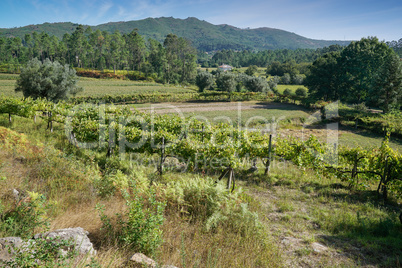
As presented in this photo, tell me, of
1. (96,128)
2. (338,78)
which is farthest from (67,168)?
(338,78)

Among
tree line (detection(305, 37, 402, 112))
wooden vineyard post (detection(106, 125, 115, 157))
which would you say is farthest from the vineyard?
tree line (detection(305, 37, 402, 112))

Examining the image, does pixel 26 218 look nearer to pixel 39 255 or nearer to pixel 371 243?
pixel 39 255

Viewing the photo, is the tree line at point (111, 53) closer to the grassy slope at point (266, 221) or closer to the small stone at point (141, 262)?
the grassy slope at point (266, 221)

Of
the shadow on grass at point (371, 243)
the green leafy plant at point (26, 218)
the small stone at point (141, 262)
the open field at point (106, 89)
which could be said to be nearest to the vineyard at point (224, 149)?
the shadow on grass at point (371, 243)

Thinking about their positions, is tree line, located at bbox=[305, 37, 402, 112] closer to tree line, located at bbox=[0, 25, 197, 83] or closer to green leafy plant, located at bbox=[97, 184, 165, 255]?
green leafy plant, located at bbox=[97, 184, 165, 255]

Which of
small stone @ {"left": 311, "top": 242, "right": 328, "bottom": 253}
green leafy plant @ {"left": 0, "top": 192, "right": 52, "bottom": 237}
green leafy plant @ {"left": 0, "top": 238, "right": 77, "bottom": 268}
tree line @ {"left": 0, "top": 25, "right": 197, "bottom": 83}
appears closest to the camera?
green leafy plant @ {"left": 0, "top": 238, "right": 77, "bottom": 268}

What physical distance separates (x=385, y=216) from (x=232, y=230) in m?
5.55

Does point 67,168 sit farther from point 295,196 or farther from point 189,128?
point 295,196

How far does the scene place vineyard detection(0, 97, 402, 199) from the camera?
9004 millimetres

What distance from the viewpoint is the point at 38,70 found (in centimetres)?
2373

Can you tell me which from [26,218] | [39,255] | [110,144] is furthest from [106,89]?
[39,255]

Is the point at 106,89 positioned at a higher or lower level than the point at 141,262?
higher

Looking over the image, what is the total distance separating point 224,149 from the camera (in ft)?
28.7

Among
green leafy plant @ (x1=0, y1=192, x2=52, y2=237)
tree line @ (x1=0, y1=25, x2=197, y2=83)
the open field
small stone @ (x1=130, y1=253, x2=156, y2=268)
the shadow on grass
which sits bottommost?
the shadow on grass
